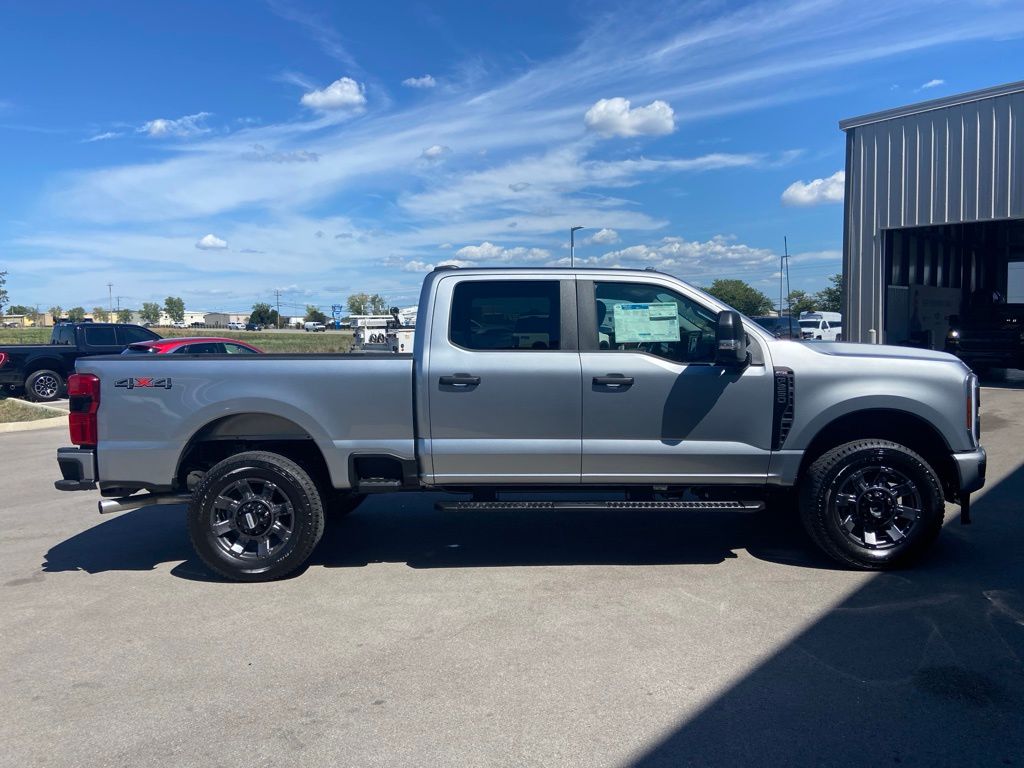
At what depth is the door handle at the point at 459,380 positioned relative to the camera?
17.4 ft

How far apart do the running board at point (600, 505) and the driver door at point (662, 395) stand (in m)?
0.16

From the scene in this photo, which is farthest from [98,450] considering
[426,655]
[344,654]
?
[426,655]

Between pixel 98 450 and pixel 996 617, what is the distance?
573 centimetres

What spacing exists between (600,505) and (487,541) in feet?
4.55

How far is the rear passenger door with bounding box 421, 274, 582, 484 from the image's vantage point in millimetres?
5332

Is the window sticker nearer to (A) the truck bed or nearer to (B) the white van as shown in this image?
(A) the truck bed

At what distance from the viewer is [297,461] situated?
225 inches

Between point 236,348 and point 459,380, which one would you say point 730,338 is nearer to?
point 459,380

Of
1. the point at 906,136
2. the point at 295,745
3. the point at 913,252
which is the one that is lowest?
the point at 295,745

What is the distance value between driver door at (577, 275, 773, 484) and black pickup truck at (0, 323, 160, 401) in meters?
14.5

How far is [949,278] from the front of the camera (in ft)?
77.9

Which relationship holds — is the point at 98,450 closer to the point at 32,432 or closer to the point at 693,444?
the point at 693,444

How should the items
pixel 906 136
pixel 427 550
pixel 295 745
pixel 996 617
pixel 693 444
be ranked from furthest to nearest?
pixel 906 136 → pixel 427 550 → pixel 693 444 → pixel 996 617 → pixel 295 745

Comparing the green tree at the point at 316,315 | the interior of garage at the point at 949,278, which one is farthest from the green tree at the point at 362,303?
the interior of garage at the point at 949,278
